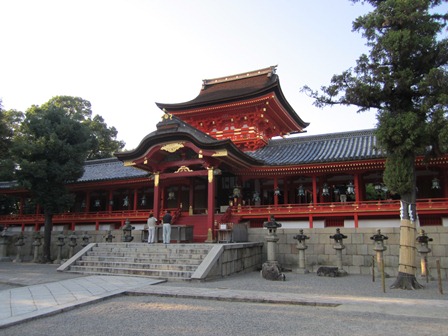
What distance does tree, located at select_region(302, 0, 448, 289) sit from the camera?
10406 millimetres

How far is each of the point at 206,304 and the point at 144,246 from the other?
25.7ft

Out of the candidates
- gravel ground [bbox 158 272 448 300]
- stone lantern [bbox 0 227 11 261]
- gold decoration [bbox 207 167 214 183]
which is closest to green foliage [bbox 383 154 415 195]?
gravel ground [bbox 158 272 448 300]

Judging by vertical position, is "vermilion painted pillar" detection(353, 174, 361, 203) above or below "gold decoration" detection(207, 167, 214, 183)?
below

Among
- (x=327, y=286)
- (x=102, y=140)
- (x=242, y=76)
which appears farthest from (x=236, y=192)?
(x=102, y=140)

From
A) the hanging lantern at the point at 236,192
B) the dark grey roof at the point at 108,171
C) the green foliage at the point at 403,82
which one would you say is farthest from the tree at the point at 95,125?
the green foliage at the point at 403,82

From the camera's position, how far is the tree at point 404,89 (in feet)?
34.1

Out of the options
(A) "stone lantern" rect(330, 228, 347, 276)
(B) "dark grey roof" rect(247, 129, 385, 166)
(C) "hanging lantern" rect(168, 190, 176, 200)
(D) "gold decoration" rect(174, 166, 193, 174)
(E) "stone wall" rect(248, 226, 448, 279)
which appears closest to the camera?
(E) "stone wall" rect(248, 226, 448, 279)

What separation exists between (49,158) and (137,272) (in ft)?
36.2

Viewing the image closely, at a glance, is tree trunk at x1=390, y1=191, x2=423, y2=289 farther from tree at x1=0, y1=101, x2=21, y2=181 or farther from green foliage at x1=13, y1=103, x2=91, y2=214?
tree at x1=0, y1=101, x2=21, y2=181

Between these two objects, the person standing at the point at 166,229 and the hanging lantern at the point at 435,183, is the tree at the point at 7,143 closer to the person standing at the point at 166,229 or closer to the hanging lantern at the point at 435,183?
the person standing at the point at 166,229

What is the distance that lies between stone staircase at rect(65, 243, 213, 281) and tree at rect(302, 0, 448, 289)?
22.8 feet

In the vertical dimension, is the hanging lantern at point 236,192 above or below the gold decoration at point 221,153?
below

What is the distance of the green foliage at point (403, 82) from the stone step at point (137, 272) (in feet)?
24.4

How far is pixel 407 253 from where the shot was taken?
34.4ft
